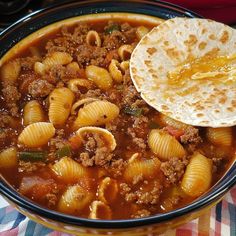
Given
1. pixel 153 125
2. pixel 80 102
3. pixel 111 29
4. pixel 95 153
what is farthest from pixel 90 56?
pixel 95 153

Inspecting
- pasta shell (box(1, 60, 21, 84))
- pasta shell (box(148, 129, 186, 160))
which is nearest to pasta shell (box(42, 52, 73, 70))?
pasta shell (box(1, 60, 21, 84))

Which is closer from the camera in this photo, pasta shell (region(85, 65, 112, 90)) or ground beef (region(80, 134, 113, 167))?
ground beef (region(80, 134, 113, 167))

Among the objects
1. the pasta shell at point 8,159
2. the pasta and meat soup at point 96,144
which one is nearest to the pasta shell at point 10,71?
the pasta and meat soup at point 96,144

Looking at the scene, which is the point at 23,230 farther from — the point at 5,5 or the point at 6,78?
the point at 5,5

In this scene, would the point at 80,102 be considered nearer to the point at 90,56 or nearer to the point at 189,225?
the point at 90,56

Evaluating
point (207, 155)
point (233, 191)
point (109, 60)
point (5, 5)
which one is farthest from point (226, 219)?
point (5, 5)

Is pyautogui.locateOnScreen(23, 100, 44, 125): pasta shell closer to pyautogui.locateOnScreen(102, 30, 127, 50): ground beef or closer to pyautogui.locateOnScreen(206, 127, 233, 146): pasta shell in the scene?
pyautogui.locateOnScreen(102, 30, 127, 50): ground beef
